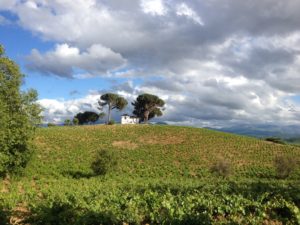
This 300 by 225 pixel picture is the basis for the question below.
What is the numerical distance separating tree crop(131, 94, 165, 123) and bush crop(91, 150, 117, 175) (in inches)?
2625

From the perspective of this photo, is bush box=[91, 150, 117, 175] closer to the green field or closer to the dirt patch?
the green field

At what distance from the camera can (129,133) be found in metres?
75.4

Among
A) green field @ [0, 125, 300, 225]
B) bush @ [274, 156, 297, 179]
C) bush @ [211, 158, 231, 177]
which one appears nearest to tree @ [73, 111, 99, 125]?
green field @ [0, 125, 300, 225]

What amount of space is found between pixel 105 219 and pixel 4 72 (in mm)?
23402

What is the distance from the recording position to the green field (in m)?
13.0

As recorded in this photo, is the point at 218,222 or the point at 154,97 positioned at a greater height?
the point at 154,97

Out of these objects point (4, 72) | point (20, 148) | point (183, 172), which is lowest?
point (183, 172)

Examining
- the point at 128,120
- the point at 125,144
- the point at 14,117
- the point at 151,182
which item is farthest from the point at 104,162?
the point at 128,120

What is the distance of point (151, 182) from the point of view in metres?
33.4

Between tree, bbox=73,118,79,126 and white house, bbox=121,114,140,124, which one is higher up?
white house, bbox=121,114,140,124

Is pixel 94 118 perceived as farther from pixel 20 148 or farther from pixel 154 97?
pixel 20 148

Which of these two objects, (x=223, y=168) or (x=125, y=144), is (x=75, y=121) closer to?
(x=125, y=144)

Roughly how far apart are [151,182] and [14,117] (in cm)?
1398

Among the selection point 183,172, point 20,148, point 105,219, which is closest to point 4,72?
point 20,148
